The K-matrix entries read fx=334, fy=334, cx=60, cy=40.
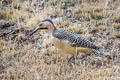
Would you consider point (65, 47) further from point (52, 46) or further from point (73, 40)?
point (52, 46)

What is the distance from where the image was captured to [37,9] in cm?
995

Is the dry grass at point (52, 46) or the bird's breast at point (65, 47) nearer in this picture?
the dry grass at point (52, 46)

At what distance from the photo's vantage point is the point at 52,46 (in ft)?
27.3

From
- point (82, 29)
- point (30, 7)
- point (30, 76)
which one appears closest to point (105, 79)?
point (30, 76)

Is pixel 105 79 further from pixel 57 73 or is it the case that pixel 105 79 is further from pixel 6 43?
pixel 6 43

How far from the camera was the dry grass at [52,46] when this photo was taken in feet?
22.6

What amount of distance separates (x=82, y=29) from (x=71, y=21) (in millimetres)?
617

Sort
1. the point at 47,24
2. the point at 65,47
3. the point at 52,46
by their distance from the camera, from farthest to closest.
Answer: the point at 52,46 < the point at 47,24 < the point at 65,47

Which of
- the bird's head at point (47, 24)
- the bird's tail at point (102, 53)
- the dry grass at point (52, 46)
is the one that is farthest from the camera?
the bird's head at point (47, 24)

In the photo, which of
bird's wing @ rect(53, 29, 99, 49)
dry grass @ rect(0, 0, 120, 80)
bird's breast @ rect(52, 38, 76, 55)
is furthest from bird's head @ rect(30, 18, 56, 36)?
dry grass @ rect(0, 0, 120, 80)

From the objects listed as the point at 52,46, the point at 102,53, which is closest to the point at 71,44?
the point at 102,53

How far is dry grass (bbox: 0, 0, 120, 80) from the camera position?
6883 millimetres

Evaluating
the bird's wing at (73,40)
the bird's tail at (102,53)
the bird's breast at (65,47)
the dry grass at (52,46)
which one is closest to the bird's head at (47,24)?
the bird's wing at (73,40)

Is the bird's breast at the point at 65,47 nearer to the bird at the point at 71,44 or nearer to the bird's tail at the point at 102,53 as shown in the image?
the bird at the point at 71,44
